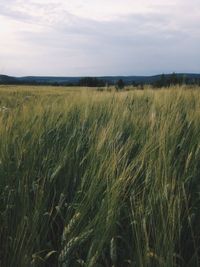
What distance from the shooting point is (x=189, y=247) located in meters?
1.76

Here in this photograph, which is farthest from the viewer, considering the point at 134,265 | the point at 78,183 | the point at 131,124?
the point at 131,124

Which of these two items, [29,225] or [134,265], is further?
[29,225]

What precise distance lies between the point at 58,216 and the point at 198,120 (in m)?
1.33

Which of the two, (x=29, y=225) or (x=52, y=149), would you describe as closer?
(x=29, y=225)

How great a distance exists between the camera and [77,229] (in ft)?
5.22

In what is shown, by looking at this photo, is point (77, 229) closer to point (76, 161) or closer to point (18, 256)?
point (18, 256)

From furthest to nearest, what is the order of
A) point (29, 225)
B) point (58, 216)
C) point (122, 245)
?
1. point (58, 216)
2. point (122, 245)
3. point (29, 225)

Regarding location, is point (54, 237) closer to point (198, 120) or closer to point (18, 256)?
point (18, 256)

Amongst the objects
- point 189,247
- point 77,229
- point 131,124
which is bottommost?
point 189,247

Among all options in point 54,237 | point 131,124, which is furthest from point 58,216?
point 131,124

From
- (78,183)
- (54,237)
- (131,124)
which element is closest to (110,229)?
(54,237)

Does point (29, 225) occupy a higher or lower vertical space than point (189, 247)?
higher

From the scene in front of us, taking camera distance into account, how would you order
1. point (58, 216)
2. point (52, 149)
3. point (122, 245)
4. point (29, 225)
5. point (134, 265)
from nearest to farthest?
1. point (134, 265)
2. point (29, 225)
3. point (122, 245)
4. point (58, 216)
5. point (52, 149)

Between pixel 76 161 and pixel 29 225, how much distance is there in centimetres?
59
